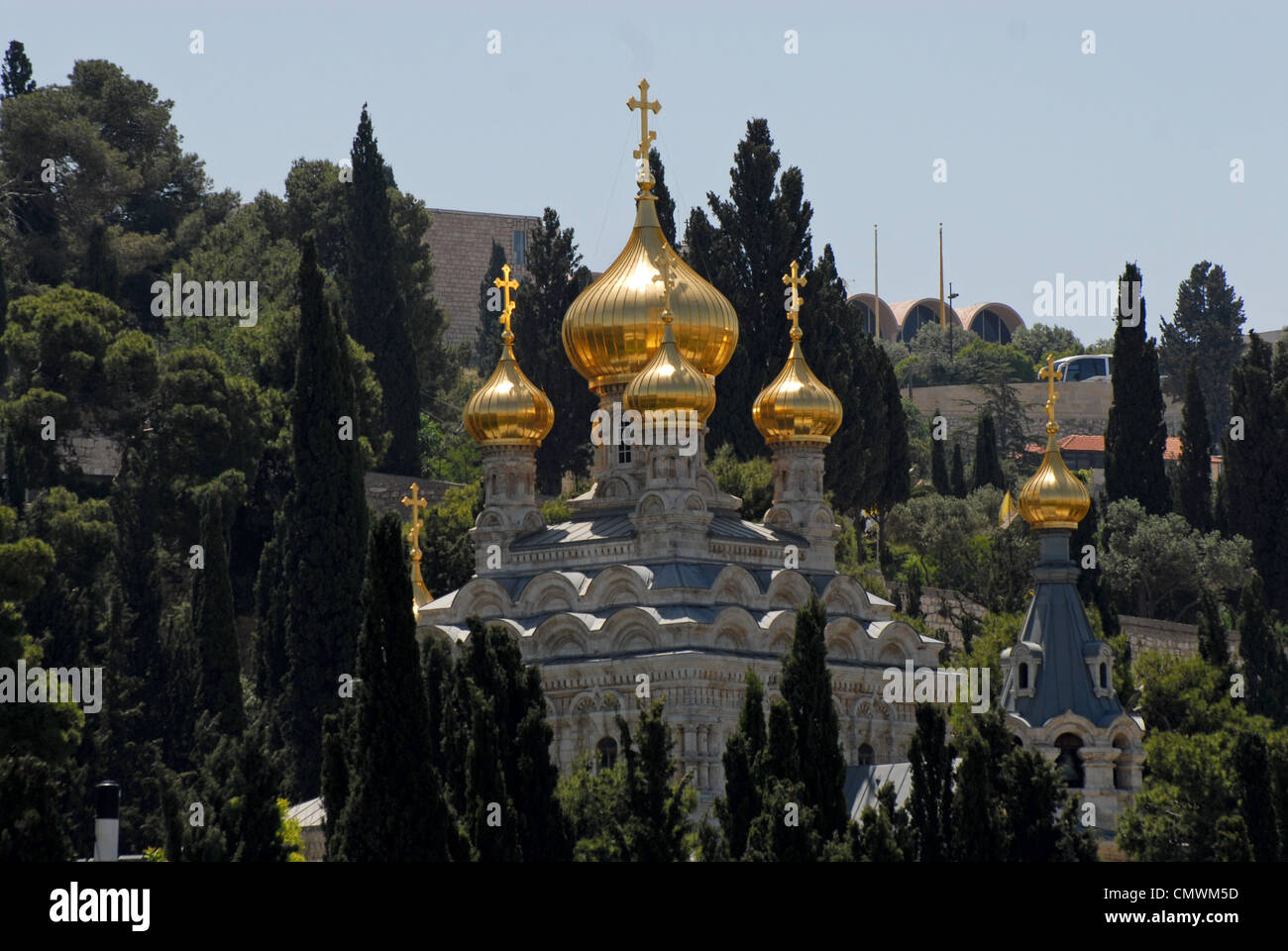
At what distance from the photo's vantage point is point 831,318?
2419 inches

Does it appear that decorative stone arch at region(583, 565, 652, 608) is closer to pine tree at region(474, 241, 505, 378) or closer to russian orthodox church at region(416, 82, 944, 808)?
russian orthodox church at region(416, 82, 944, 808)

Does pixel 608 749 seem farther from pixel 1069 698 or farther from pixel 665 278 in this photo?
pixel 665 278

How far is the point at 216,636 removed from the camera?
50.9 m

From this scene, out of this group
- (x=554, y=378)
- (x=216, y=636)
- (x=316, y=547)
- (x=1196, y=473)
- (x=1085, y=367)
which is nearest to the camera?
(x=216, y=636)

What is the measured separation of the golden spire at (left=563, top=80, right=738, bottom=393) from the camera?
47188mm

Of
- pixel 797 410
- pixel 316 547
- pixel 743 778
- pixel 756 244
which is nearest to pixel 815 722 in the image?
pixel 743 778

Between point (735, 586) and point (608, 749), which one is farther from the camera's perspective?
point (735, 586)

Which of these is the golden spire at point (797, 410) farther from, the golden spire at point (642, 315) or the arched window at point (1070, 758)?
the arched window at point (1070, 758)

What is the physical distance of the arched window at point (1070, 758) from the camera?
41.6 metres

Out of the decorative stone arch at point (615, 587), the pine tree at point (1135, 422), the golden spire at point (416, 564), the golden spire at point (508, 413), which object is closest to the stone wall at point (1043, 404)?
the pine tree at point (1135, 422)

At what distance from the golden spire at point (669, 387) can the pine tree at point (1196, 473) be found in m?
26.8

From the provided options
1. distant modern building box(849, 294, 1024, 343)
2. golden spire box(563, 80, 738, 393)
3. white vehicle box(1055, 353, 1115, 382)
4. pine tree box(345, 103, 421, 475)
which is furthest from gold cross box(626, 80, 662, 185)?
distant modern building box(849, 294, 1024, 343)
